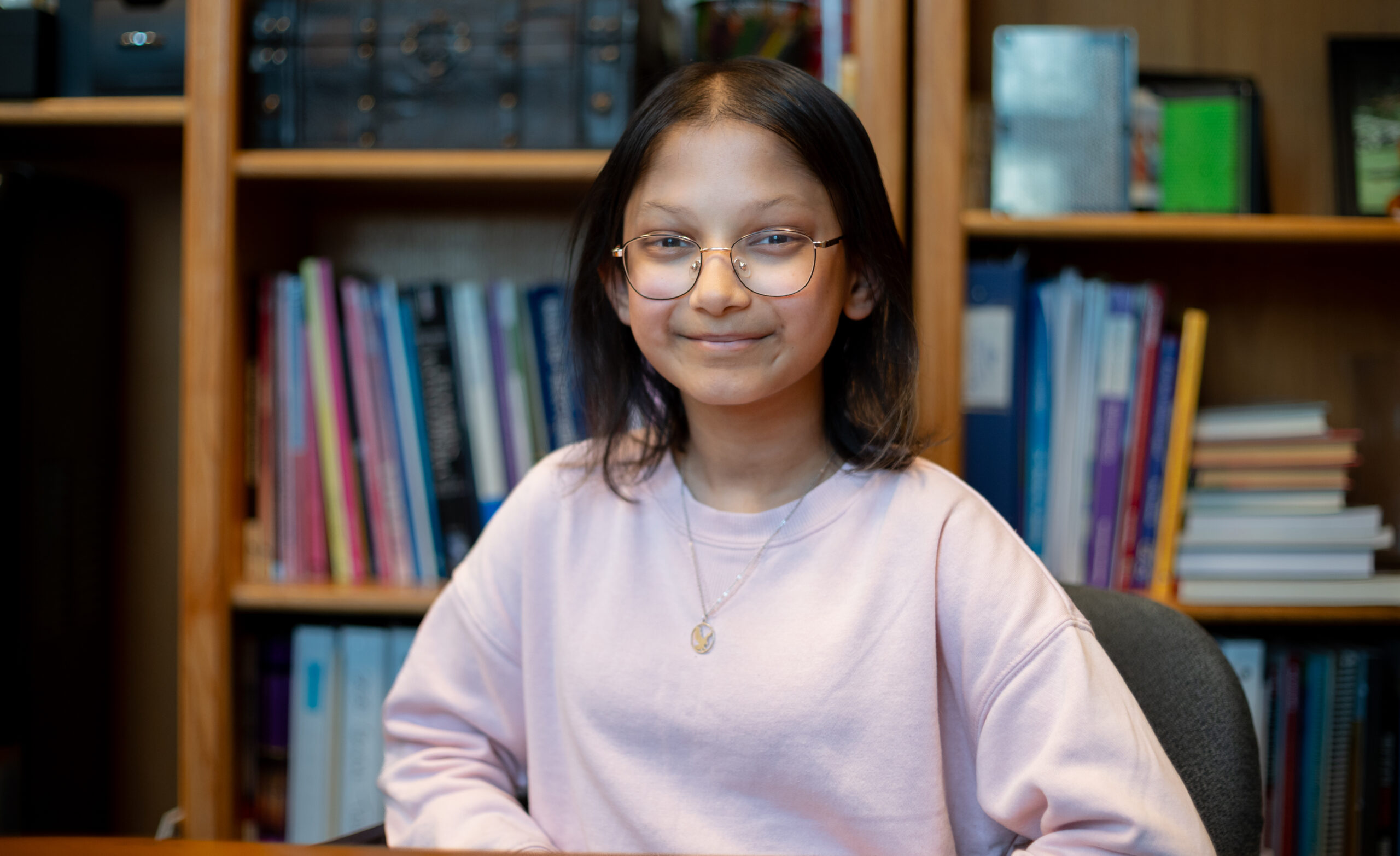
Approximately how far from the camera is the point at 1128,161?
4.32 feet

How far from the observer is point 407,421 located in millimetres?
1370

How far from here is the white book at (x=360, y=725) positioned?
139cm

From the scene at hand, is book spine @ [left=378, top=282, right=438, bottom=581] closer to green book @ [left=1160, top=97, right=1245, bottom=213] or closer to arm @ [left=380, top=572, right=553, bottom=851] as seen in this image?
arm @ [left=380, top=572, right=553, bottom=851]

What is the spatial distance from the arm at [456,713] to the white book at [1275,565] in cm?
87

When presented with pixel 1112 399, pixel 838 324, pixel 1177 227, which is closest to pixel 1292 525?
pixel 1112 399

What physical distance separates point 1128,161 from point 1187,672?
76 centimetres

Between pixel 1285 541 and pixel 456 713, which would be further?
pixel 1285 541

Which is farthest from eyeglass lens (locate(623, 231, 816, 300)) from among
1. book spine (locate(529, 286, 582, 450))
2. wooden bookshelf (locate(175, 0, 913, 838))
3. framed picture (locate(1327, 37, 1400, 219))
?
framed picture (locate(1327, 37, 1400, 219))

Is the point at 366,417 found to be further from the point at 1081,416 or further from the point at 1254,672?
the point at 1254,672

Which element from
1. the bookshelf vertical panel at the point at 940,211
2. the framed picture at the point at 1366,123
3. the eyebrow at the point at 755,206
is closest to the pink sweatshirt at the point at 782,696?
the eyebrow at the point at 755,206

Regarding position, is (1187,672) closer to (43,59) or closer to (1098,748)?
(1098,748)

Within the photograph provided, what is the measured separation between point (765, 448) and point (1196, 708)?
41cm

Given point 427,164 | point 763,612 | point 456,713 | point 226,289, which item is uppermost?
point 427,164

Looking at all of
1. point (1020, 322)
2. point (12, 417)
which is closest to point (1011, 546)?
point (1020, 322)
